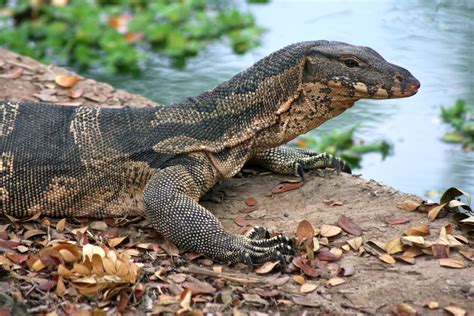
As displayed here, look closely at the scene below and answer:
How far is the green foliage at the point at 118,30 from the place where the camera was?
1393cm

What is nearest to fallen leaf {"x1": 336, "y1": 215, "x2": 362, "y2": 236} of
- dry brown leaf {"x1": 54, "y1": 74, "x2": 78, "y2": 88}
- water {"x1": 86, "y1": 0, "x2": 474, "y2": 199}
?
water {"x1": 86, "y1": 0, "x2": 474, "y2": 199}

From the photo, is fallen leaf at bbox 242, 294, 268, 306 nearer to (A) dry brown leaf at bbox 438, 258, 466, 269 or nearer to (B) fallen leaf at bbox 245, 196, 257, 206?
(A) dry brown leaf at bbox 438, 258, 466, 269

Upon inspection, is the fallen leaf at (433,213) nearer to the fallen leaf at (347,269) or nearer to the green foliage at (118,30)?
the fallen leaf at (347,269)

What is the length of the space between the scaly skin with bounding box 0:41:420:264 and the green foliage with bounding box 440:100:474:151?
377 centimetres

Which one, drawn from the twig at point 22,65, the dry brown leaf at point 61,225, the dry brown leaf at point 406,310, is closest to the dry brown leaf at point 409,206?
the dry brown leaf at point 406,310

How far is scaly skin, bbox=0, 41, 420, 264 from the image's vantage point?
23.1 feet

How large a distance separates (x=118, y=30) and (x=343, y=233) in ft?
29.6

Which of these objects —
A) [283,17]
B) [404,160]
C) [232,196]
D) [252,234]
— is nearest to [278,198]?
[232,196]

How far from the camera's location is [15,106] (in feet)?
24.5

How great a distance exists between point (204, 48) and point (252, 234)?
7.80 m

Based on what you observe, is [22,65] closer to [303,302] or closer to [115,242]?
[115,242]

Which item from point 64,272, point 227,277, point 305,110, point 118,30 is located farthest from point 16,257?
point 118,30

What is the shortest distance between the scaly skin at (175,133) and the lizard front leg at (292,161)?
605 millimetres

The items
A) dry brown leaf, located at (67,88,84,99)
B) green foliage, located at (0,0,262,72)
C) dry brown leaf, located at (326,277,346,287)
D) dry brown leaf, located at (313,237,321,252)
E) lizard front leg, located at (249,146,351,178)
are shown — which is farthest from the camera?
green foliage, located at (0,0,262,72)
